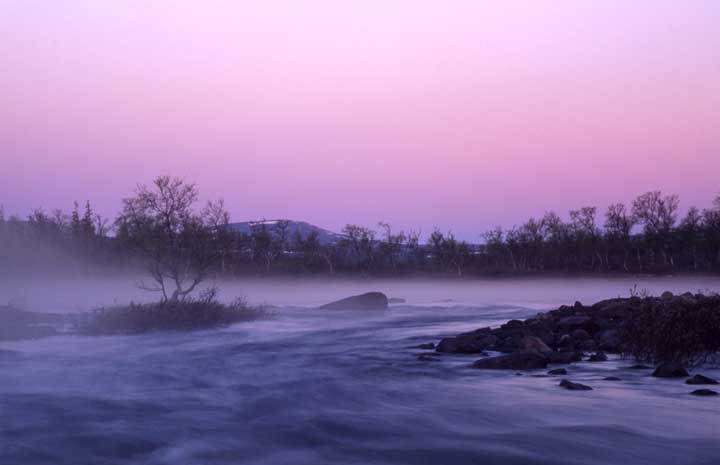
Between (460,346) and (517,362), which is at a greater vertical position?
(460,346)

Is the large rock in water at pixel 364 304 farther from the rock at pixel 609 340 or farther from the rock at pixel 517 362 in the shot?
the rock at pixel 517 362

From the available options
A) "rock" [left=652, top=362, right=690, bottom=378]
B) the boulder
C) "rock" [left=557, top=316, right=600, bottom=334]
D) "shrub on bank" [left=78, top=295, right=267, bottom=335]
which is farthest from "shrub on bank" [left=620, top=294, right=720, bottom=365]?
"shrub on bank" [left=78, top=295, right=267, bottom=335]

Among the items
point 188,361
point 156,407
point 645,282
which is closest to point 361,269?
point 645,282

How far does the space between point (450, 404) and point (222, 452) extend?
509 centimetres

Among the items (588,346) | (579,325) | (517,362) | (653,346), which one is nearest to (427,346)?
(588,346)

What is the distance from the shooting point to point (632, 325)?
19.5m

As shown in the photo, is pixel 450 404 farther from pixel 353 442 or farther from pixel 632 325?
pixel 632 325

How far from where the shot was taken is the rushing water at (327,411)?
11484 mm

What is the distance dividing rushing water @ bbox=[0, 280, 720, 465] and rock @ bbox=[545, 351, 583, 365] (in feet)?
2.57

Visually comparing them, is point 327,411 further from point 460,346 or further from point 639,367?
point 460,346

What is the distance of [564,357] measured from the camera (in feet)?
64.1

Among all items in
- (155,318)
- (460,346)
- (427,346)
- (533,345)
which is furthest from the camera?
(155,318)

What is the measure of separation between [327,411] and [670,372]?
311 inches

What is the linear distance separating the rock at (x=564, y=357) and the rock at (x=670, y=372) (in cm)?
287
